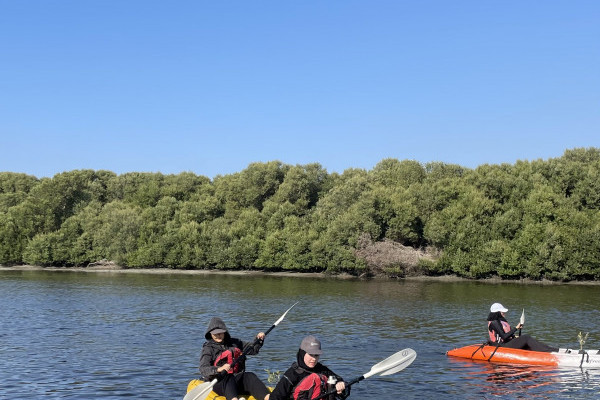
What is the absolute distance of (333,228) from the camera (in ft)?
260

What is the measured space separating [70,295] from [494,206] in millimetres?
48456

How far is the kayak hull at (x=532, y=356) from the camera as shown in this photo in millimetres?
22516

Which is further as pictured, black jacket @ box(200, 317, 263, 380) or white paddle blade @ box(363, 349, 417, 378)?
black jacket @ box(200, 317, 263, 380)

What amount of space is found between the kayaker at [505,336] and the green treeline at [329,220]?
44.9 meters

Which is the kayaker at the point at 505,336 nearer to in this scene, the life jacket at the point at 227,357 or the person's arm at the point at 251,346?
the person's arm at the point at 251,346

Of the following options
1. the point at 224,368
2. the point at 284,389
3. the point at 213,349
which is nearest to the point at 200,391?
the point at 224,368

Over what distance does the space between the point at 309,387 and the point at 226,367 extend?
2687mm

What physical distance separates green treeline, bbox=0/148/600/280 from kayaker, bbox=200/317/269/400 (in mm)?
57833

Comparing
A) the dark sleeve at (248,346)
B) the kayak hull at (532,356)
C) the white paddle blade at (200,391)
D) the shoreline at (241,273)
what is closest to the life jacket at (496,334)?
the kayak hull at (532,356)

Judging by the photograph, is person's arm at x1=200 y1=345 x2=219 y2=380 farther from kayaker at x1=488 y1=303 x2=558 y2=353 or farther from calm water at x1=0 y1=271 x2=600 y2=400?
kayaker at x1=488 y1=303 x2=558 y2=353

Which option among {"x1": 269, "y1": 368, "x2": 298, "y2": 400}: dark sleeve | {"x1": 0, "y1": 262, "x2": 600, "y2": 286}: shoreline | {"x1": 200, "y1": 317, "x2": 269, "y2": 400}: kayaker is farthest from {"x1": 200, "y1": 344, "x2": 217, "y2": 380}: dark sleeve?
{"x1": 0, "y1": 262, "x2": 600, "y2": 286}: shoreline

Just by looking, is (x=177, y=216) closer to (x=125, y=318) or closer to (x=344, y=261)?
(x=344, y=261)

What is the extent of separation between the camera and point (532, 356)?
75.8 feet

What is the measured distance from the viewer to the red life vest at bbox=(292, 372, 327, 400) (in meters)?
12.0
